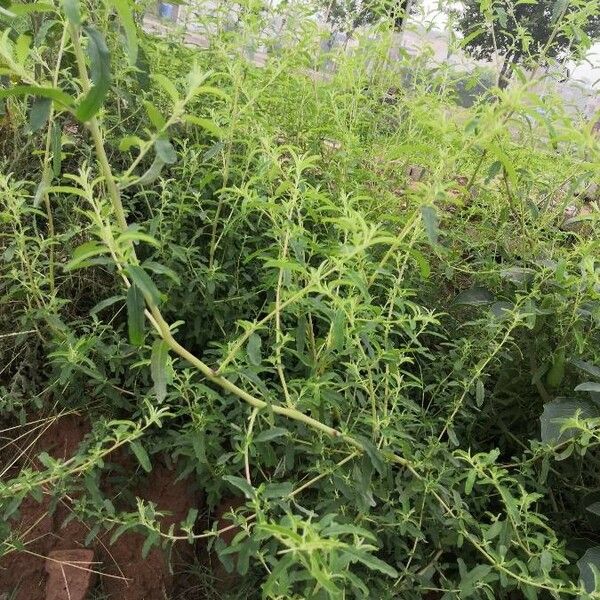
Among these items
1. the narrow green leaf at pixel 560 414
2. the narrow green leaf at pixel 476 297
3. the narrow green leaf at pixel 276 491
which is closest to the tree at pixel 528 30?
the narrow green leaf at pixel 476 297

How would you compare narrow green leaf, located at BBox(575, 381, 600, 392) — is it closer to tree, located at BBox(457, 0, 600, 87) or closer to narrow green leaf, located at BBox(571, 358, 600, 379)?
narrow green leaf, located at BBox(571, 358, 600, 379)

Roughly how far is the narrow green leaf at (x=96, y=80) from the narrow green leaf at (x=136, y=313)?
30 centimetres

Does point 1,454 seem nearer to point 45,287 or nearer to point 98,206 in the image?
point 45,287

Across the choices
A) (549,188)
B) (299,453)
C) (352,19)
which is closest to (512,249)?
(549,188)

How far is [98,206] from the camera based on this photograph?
114 centimetres

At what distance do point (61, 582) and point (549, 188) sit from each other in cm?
206

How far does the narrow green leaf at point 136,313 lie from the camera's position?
102cm

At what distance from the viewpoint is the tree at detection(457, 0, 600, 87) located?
1.91 m

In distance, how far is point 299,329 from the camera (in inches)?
57.6

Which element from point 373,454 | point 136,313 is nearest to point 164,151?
point 136,313

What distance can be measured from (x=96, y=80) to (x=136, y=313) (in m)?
0.39

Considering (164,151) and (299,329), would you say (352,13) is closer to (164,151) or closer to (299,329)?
(299,329)

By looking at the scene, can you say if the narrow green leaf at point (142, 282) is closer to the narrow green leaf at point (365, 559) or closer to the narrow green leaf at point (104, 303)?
the narrow green leaf at point (104, 303)

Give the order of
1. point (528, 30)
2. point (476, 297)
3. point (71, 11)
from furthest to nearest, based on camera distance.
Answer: point (528, 30)
point (476, 297)
point (71, 11)
